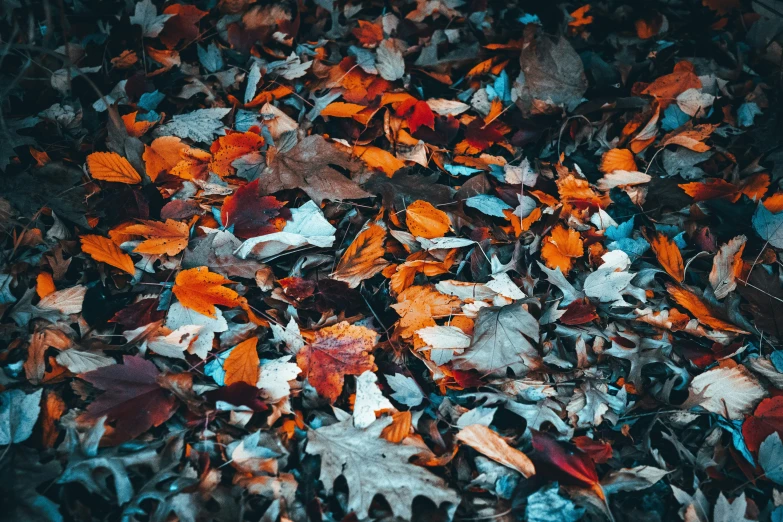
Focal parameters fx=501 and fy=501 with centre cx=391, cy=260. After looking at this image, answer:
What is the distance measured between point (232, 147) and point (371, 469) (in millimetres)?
1356

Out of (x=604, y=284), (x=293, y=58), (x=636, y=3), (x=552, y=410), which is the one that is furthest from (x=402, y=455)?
(x=636, y=3)

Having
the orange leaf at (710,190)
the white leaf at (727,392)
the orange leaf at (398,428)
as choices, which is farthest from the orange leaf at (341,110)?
the white leaf at (727,392)

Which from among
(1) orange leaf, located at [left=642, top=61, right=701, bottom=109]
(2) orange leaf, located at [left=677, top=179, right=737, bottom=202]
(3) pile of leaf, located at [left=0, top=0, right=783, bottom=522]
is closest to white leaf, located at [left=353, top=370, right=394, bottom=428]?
(3) pile of leaf, located at [left=0, top=0, right=783, bottom=522]

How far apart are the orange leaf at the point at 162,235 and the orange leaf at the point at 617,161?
1697mm

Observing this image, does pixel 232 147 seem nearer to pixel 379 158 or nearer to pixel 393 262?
pixel 379 158

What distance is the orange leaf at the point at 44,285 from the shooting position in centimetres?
166

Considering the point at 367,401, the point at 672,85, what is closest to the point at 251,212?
the point at 367,401

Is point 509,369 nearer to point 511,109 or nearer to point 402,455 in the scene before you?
point 402,455

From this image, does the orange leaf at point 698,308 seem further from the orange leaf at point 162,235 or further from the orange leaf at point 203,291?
the orange leaf at point 162,235

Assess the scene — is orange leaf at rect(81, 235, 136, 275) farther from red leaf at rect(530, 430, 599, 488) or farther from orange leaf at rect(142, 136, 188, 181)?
red leaf at rect(530, 430, 599, 488)

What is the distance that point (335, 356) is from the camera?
161 centimetres

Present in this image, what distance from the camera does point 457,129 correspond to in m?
2.17

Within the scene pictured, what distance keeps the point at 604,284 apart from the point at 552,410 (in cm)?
50

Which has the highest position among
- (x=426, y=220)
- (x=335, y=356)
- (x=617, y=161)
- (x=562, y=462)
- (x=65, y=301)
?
(x=617, y=161)
